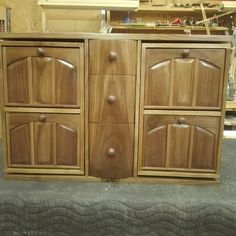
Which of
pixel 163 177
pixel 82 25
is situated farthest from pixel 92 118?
pixel 82 25

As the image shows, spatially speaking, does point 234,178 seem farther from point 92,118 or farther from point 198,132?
point 92,118

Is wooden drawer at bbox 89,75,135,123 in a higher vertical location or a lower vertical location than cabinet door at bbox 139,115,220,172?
higher

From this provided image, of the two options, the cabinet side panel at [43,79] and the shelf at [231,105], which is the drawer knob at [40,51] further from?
the shelf at [231,105]

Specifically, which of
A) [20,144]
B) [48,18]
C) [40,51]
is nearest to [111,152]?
[20,144]

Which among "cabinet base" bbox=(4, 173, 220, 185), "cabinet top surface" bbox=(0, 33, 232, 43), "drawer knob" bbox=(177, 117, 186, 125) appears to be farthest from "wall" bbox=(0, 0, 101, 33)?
"drawer knob" bbox=(177, 117, 186, 125)

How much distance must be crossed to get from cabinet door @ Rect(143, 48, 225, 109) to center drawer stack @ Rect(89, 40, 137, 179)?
0.07 metres

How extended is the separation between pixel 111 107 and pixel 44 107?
0.27 meters

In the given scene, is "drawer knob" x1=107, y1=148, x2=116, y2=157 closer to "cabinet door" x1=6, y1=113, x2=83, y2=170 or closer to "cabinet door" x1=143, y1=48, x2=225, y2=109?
"cabinet door" x1=6, y1=113, x2=83, y2=170

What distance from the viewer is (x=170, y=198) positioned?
3.33ft

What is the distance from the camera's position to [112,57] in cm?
107

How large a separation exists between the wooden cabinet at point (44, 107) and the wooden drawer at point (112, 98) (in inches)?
1.9

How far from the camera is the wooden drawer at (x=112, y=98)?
1101mm

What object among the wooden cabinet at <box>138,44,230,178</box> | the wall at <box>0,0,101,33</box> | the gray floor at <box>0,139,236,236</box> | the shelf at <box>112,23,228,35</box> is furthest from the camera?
the shelf at <box>112,23,228,35</box>

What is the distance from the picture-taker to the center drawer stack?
1.07 m
